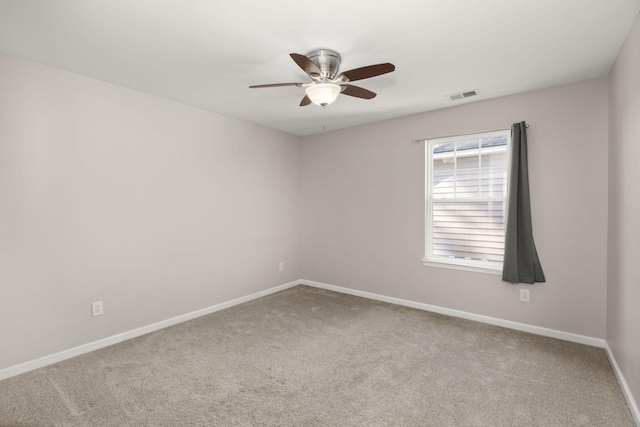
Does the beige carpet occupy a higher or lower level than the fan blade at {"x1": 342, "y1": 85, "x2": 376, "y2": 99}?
lower

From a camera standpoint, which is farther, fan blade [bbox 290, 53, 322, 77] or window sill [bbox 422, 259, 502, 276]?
window sill [bbox 422, 259, 502, 276]

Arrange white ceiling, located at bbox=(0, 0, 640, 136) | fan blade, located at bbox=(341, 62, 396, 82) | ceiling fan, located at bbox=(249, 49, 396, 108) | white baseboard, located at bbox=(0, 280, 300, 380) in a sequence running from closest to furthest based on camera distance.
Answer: white ceiling, located at bbox=(0, 0, 640, 136)
fan blade, located at bbox=(341, 62, 396, 82)
ceiling fan, located at bbox=(249, 49, 396, 108)
white baseboard, located at bbox=(0, 280, 300, 380)

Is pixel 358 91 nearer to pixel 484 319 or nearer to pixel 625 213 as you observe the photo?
pixel 625 213

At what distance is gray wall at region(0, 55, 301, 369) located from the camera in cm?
253

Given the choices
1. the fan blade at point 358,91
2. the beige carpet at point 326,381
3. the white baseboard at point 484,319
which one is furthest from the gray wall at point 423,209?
the fan blade at point 358,91

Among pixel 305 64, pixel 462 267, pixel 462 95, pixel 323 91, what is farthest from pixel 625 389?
pixel 305 64

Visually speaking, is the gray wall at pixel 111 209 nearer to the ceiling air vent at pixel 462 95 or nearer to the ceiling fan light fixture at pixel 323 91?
the ceiling fan light fixture at pixel 323 91

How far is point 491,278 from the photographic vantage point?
350cm

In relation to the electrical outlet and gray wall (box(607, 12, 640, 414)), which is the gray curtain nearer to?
gray wall (box(607, 12, 640, 414))

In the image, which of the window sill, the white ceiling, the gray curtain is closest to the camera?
the white ceiling

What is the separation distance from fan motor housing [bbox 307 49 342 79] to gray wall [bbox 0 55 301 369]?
6.23 ft

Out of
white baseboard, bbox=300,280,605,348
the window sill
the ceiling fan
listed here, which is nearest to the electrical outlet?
the ceiling fan

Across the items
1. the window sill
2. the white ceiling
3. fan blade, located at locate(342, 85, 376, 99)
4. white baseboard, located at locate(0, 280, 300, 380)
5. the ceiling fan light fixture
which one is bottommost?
white baseboard, located at locate(0, 280, 300, 380)

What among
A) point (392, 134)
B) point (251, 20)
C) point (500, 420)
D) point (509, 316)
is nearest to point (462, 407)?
point (500, 420)
